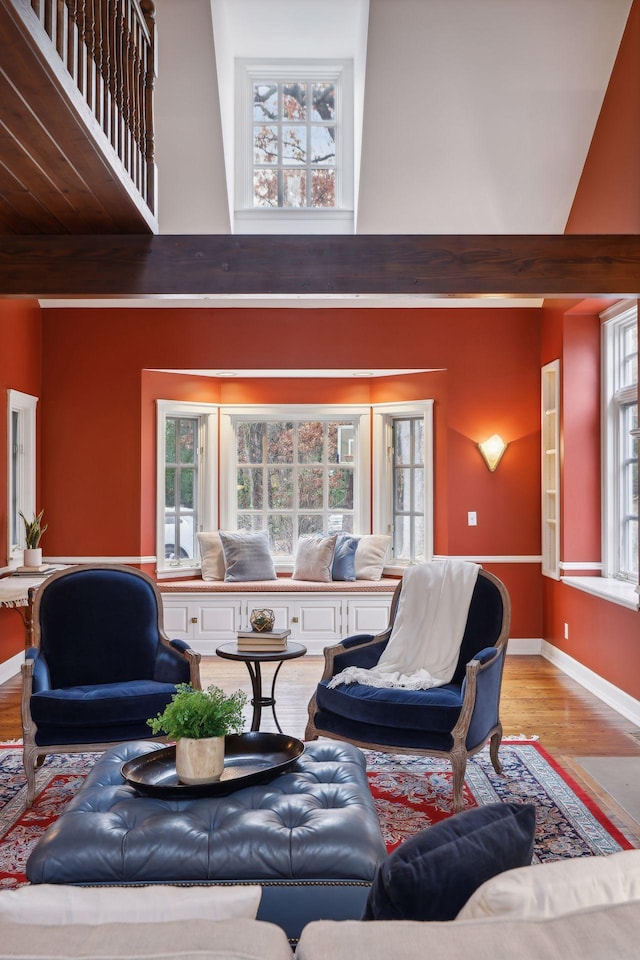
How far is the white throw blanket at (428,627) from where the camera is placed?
422 centimetres

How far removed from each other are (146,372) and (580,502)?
363 centimetres

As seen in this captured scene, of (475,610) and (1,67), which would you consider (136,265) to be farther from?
(475,610)

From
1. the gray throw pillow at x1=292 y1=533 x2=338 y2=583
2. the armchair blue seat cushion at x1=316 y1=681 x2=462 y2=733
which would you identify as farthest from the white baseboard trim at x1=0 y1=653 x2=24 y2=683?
the armchair blue seat cushion at x1=316 y1=681 x2=462 y2=733

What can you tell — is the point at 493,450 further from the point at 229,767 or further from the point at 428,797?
the point at 229,767

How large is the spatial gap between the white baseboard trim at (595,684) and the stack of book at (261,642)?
224 centimetres

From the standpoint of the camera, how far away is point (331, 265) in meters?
4.32

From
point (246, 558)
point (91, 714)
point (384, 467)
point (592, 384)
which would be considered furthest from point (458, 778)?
point (384, 467)

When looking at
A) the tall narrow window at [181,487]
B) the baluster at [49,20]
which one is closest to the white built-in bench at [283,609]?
the tall narrow window at [181,487]

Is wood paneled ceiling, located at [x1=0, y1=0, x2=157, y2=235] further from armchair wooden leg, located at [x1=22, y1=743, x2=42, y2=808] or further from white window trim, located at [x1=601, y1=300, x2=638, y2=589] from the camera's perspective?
white window trim, located at [x1=601, y1=300, x2=638, y2=589]

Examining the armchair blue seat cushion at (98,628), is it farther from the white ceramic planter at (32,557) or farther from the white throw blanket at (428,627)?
the white ceramic planter at (32,557)

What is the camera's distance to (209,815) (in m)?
2.62

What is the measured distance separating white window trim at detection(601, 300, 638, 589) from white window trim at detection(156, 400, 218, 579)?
3.34m

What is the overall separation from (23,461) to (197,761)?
172 inches

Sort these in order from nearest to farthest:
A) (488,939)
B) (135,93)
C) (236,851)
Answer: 1. (488,939)
2. (236,851)
3. (135,93)
